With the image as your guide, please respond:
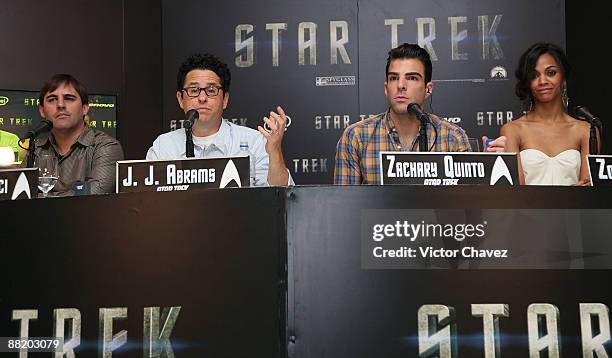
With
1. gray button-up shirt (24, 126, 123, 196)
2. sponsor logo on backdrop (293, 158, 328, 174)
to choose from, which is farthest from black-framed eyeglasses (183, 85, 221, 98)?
sponsor logo on backdrop (293, 158, 328, 174)

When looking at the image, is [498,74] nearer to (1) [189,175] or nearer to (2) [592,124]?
(2) [592,124]

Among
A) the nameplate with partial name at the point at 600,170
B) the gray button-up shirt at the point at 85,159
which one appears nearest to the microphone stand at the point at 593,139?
the nameplate with partial name at the point at 600,170

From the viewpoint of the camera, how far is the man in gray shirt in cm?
349

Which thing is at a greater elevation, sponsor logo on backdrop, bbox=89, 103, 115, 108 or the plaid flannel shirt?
sponsor logo on backdrop, bbox=89, 103, 115, 108

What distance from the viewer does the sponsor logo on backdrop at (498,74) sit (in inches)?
185

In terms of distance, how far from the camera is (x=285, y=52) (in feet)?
15.8

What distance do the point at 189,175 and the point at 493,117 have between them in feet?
9.12

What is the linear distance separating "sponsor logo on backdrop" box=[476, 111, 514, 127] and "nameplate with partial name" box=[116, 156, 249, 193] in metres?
2.65

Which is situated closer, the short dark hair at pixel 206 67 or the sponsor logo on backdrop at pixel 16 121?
the short dark hair at pixel 206 67

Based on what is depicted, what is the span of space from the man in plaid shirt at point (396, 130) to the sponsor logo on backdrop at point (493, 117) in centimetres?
127

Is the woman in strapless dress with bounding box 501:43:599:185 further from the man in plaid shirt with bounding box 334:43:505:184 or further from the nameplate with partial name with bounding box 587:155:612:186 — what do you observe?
the nameplate with partial name with bounding box 587:155:612:186

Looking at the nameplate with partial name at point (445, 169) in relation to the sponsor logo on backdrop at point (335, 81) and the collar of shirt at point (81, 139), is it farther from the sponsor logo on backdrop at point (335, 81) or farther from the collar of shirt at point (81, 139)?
the sponsor logo on backdrop at point (335, 81)

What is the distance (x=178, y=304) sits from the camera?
2.11 m

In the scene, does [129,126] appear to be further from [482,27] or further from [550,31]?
[550,31]
